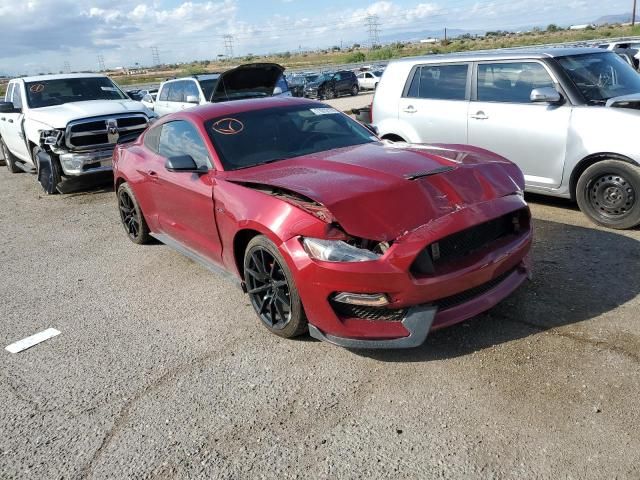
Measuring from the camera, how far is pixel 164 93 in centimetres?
1327

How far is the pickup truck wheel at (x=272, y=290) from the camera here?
136 inches

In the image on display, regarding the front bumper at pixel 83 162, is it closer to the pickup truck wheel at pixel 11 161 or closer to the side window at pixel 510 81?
the pickup truck wheel at pixel 11 161

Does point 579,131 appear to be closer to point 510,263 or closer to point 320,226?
point 510,263

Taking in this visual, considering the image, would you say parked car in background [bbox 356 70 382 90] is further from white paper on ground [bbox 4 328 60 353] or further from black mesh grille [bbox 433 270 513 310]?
black mesh grille [bbox 433 270 513 310]

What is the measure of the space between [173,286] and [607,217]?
4.26 metres

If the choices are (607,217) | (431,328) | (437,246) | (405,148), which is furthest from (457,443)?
(607,217)

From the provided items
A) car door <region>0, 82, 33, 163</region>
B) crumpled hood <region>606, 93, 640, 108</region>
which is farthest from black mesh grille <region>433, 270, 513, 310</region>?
car door <region>0, 82, 33, 163</region>

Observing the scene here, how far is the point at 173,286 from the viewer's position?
4965mm

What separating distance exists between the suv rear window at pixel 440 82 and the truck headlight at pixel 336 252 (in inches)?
163

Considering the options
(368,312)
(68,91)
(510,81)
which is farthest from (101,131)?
(368,312)

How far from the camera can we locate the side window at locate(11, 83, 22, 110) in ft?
32.6

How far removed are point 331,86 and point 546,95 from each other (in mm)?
26656

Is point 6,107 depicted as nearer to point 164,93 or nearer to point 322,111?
point 164,93

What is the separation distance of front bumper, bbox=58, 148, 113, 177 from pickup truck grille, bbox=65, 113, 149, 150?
12 centimetres
